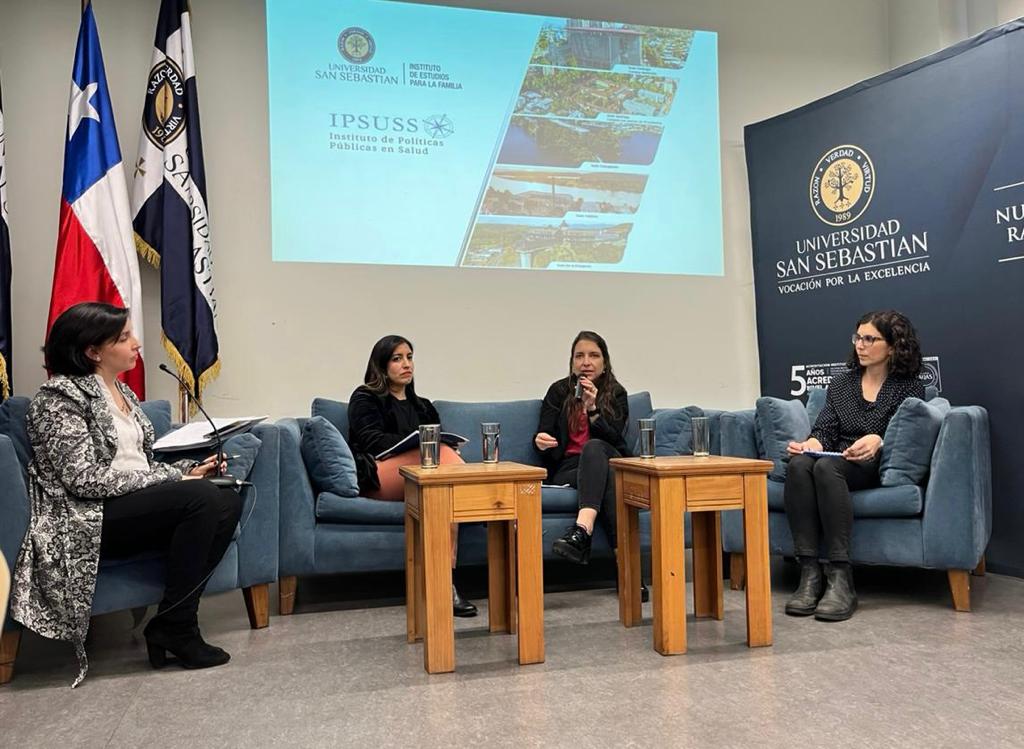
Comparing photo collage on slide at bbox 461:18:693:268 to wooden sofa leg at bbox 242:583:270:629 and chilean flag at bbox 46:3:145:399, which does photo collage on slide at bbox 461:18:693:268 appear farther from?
wooden sofa leg at bbox 242:583:270:629

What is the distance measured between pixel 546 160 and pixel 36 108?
2264mm

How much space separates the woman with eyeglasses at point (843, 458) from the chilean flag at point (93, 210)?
2628mm

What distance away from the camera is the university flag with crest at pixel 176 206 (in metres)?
3.52

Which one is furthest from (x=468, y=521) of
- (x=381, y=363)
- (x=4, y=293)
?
(x=4, y=293)

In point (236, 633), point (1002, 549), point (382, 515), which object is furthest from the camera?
point (1002, 549)

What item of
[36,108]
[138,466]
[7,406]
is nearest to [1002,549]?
[138,466]

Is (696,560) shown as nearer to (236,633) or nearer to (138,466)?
(236,633)

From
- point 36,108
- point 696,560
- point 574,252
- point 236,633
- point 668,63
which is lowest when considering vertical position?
point 236,633

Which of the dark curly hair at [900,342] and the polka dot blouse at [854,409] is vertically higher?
the dark curly hair at [900,342]

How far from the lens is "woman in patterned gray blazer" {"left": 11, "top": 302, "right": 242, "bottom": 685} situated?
215cm

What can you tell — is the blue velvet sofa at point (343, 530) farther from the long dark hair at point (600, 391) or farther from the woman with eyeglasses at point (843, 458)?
the woman with eyeglasses at point (843, 458)

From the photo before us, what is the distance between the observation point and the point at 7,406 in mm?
2506

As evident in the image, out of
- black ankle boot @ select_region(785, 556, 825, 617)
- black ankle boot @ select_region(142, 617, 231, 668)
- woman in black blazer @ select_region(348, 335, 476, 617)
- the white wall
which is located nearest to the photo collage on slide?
the white wall

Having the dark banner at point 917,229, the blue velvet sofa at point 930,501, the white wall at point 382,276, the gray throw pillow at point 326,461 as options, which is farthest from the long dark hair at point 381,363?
the dark banner at point 917,229
